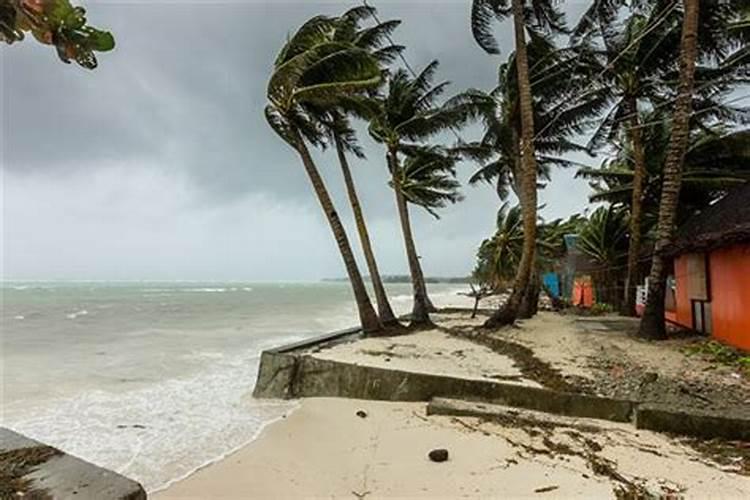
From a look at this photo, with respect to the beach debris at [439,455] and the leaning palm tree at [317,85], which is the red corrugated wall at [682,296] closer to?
the leaning palm tree at [317,85]

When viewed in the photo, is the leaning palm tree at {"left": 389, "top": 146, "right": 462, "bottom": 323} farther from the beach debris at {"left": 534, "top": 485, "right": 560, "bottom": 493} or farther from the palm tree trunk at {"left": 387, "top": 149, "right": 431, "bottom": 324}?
the beach debris at {"left": 534, "top": 485, "right": 560, "bottom": 493}

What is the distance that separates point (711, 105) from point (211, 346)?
52.3 ft

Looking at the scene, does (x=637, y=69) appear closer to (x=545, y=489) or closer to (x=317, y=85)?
(x=317, y=85)

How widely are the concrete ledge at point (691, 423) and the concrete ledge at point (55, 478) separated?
14.9 ft

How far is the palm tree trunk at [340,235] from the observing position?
10.9 metres

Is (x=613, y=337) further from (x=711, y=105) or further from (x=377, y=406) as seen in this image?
(x=711, y=105)

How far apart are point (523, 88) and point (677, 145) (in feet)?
11.6

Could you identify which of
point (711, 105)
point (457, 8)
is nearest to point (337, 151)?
point (457, 8)

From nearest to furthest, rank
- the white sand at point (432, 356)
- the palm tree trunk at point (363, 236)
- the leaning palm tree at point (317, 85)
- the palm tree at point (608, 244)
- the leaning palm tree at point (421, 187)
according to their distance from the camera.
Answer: the white sand at point (432, 356)
the leaning palm tree at point (317, 85)
the palm tree trunk at point (363, 236)
the leaning palm tree at point (421, 187)
the palm tree at point (608, 244)

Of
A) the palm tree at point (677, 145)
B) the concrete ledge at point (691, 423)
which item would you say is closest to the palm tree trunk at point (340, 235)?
the palm tree at point (677, 145)

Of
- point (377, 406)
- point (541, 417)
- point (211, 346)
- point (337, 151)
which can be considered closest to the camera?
point (541, 417)

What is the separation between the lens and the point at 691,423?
180 inches

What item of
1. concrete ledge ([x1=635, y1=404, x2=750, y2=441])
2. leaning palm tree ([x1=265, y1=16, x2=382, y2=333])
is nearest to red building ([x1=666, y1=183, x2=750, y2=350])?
concrete ledge ([x1=635, y1=404, x2=750, y2=441])

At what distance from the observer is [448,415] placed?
5668mm
